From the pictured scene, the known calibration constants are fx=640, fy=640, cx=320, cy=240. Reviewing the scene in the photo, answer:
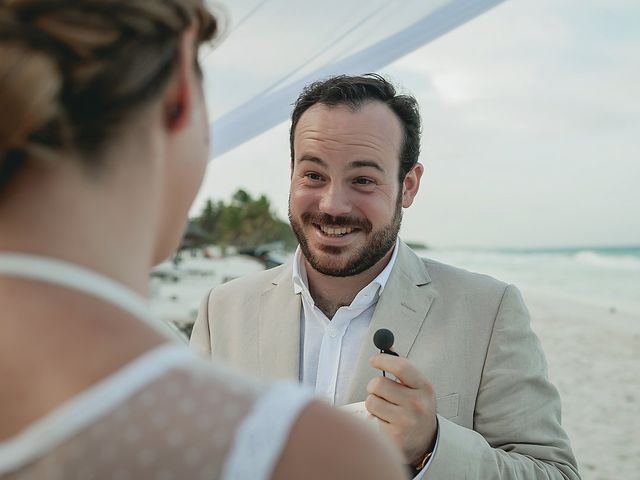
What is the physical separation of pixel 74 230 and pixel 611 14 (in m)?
19.9

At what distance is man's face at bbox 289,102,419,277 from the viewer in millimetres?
2637

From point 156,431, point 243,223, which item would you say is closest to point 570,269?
point 156,431

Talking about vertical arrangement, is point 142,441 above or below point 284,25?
below

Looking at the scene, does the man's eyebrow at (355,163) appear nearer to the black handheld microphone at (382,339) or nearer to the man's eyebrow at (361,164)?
the man's eyebrow at (361,164)

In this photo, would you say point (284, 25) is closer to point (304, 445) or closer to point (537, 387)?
point (537, 387)

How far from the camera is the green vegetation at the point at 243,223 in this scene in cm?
5494

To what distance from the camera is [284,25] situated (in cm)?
269

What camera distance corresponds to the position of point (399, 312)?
2549 millimetres

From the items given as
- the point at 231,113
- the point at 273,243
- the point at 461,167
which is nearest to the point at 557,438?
the point at 231,113

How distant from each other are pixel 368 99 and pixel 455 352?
1.14m

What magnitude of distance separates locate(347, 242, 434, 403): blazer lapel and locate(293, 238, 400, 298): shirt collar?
26 mm

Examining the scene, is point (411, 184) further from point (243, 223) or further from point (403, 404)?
point (243, 223)

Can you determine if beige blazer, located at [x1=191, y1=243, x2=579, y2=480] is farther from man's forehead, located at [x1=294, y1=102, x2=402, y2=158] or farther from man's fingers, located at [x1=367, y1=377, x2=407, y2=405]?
man's forehead, located at [x1=294, y1=102, x2=402, y2=158]

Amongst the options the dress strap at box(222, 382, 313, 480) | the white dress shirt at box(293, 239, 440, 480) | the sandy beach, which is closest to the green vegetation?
the sandy beach
